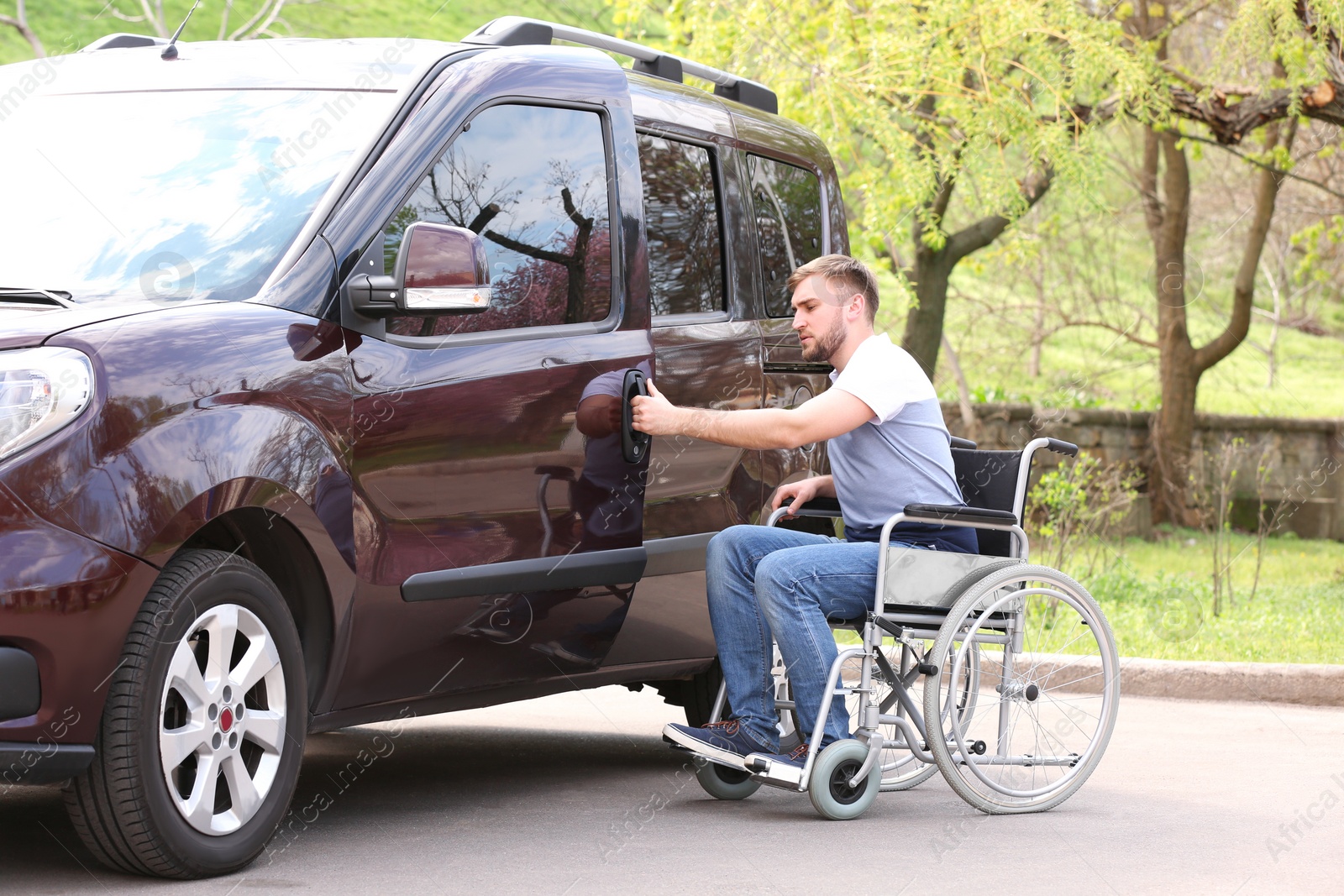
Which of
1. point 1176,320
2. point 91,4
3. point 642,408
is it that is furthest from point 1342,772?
point 91,4

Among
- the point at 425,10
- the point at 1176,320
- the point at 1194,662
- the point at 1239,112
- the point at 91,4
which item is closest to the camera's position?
the point at 1194,662

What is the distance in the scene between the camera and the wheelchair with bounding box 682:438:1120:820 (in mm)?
4891

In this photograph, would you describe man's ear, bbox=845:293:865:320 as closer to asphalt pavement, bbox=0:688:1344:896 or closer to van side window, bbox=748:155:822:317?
van side window, bbox=748:155:822:317

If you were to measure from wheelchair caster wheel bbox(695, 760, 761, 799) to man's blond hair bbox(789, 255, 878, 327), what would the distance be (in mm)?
1474

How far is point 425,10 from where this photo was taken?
43.5 meters

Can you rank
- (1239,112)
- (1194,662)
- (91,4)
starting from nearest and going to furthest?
(1194,662)
(1239,112)
(91,4)

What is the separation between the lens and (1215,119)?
1288 cm

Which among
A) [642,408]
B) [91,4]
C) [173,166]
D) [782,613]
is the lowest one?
[782,613]

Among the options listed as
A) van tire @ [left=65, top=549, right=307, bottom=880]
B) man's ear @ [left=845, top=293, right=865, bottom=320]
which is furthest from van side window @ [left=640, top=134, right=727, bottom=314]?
van tire @ [left=65, top=549, right=307, bottom=880]

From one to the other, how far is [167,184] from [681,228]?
1775 millimetres

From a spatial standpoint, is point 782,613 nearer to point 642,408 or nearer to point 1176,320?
point 642,408

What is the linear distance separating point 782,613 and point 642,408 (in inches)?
28.7

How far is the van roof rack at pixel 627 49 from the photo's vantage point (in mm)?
5172

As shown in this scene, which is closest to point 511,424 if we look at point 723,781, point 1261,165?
point 723,781
